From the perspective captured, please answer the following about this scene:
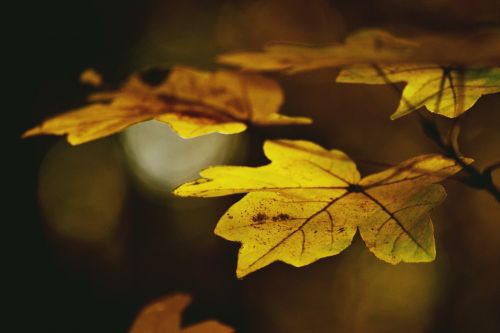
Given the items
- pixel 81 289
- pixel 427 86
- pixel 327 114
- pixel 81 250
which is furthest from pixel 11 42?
pixel 427 86

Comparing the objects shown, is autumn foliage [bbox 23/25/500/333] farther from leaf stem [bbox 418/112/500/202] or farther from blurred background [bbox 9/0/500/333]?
blurred background [bbox 9/0/500/333]

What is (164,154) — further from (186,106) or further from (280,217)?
(280,217)

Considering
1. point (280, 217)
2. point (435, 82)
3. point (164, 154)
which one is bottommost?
point (164, 154)

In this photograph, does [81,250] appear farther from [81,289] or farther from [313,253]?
[313,253]

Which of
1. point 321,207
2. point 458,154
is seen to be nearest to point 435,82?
point 458,154

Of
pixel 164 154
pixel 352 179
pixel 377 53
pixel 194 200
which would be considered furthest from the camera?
pixel 164 154

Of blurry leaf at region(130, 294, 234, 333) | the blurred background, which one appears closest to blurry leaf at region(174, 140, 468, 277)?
blurry leaf at region(130, 294, 234, 333)
